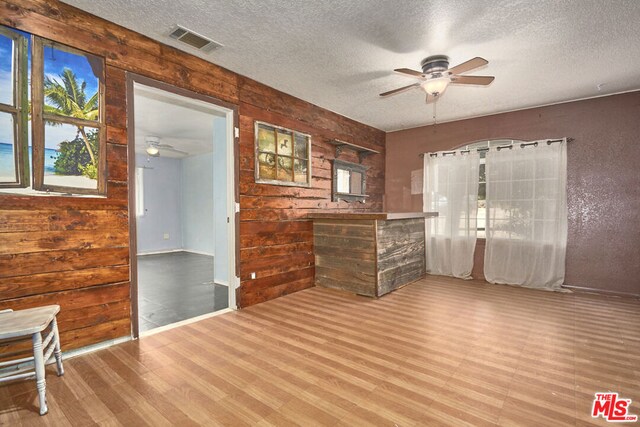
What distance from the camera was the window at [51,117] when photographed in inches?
78.8

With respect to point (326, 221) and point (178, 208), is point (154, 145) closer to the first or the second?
point (178, 208)

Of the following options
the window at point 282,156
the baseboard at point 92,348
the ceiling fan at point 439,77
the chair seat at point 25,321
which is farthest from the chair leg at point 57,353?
the ceiling fan at point 439,77

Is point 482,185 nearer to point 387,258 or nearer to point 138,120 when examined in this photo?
point 387,258

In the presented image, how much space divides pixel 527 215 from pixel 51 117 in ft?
18.4

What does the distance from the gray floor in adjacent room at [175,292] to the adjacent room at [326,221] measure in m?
0.06

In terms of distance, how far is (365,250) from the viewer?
3814 mm

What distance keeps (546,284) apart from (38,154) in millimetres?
5880

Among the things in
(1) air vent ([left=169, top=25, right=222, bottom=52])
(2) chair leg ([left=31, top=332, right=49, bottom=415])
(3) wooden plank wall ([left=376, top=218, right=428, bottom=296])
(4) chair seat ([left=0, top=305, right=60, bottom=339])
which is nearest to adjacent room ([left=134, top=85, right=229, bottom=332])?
(1) air vent ([left=169, top=25, right=222, bottom=52])

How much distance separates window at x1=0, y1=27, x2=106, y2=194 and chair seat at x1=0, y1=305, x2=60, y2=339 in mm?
843

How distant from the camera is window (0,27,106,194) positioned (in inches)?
78.8

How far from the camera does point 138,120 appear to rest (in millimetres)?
5008

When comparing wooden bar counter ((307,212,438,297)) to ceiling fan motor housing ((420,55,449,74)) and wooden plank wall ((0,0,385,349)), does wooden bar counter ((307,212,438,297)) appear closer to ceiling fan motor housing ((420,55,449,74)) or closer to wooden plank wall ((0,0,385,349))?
wooden plank wall ((0,0,385,349))

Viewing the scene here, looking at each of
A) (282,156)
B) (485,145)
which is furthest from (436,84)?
(485,145)

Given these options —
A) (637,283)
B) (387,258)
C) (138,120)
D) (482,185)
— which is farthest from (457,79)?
(138,120)
